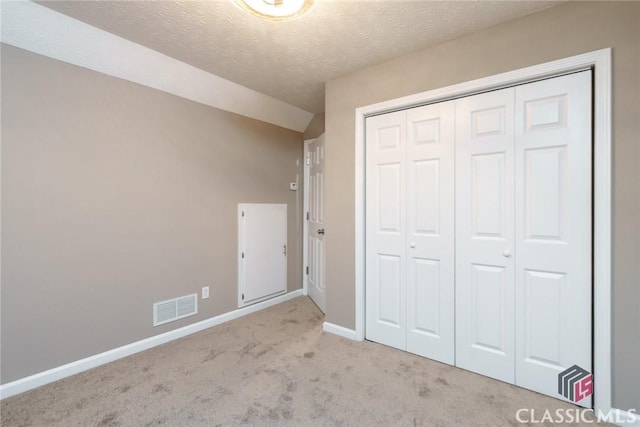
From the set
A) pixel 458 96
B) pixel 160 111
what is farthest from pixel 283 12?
pixel 160 111

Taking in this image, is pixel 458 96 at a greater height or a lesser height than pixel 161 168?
greater

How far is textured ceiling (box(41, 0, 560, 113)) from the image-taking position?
1.72 meters

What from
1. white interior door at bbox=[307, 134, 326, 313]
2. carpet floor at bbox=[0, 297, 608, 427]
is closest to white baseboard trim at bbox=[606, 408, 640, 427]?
carpet floor at bbox=[0, 297, 608, 427]

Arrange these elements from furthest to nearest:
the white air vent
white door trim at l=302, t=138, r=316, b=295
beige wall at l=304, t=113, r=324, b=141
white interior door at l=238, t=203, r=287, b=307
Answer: white door trim at l=302, t=138, r=316, b=295
beige wall at l=304, t=113, r=324, b=141
white interior door at l=238, t=203, r=287, b=307
the white air vent

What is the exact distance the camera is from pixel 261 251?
3328mm

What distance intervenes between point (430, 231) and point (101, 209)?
2.51 m

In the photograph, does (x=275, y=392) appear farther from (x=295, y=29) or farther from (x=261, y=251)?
(x=295, y=29)

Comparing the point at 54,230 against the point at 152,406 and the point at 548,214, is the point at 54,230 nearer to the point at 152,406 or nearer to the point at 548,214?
the point at 152,406

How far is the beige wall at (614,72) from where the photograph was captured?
1535mm

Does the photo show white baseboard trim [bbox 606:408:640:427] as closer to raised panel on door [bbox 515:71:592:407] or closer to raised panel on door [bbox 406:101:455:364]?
raised panel on door [bbox 515:71:592:407]

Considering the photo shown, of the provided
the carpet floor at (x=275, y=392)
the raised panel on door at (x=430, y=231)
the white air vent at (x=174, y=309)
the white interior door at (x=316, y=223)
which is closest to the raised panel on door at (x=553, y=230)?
the carpet floor at (x=275, y=392)

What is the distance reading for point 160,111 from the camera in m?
2.48

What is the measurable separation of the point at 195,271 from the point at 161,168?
999 millimetres

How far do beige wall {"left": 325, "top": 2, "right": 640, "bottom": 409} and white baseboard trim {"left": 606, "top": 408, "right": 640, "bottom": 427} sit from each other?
3 centimetres
